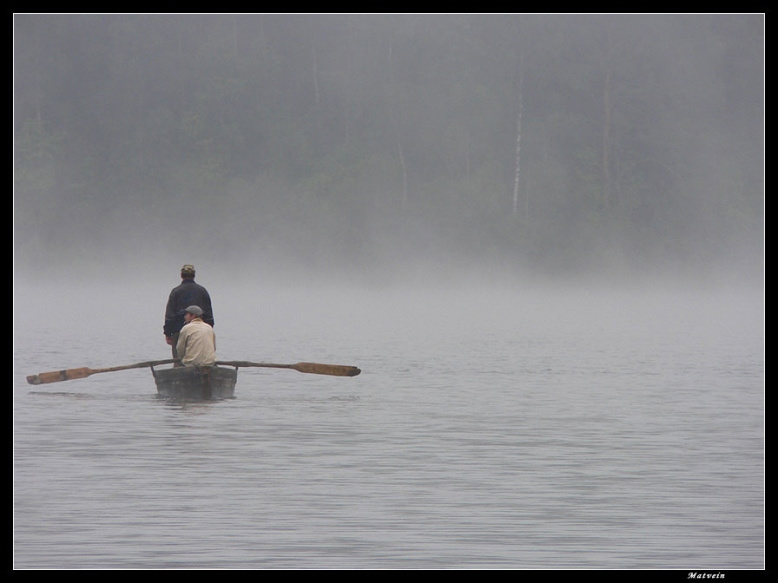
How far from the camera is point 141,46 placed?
264 feet

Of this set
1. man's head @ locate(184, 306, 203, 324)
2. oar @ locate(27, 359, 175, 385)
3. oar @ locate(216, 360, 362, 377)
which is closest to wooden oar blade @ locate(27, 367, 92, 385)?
oar @ locate(27, 359, 175, 385)

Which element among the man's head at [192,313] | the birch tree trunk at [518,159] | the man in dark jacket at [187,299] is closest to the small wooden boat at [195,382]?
the man in dark jacket at [187,299]

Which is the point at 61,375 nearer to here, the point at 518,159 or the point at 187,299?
the point at 187,299

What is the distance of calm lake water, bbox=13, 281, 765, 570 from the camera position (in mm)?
9562

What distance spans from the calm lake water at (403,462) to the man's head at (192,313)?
3.36 ft

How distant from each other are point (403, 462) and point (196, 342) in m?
4.99

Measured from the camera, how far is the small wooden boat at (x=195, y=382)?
17406 millimetres

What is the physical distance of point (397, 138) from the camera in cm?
7562

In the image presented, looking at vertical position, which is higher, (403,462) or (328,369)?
(328,369)

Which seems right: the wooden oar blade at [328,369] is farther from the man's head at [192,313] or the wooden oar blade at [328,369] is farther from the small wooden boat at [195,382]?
the man's head at [192,313]

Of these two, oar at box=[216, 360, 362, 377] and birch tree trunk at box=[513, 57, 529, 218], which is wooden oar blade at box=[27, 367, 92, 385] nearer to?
oar at box=[216, 360, 362, 377]

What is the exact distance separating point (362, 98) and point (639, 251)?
54.2 feet

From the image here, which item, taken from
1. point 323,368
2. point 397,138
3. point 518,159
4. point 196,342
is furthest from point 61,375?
point 397,138
